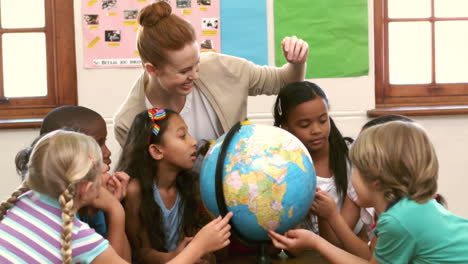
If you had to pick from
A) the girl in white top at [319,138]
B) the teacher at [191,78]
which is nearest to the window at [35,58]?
the teacher at [191,78]

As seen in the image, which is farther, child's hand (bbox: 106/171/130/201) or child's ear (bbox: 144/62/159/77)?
child's ear (bbox: 144/62/159/77)

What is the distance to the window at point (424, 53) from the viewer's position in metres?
4.31

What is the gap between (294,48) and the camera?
2.41m

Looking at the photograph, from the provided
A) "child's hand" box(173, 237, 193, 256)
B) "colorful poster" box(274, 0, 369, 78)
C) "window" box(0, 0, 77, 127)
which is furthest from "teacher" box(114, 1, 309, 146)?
"window" box(0, 0, 77, 127)

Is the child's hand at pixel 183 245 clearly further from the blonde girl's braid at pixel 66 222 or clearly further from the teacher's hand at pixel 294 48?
the teacher's hand at pixel 294 48

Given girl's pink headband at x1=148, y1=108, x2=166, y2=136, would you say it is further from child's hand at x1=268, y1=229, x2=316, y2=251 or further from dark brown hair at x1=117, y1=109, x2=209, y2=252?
child's hand at x1=268, y1=229, x2=316, y2=251

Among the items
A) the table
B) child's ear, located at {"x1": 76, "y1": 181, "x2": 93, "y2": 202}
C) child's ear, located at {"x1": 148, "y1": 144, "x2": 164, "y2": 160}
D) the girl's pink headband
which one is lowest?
the table

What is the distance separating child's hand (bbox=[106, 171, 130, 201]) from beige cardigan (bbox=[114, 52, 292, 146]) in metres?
0.36

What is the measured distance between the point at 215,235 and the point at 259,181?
0.22 m

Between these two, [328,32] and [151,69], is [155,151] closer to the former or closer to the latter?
[151,69]

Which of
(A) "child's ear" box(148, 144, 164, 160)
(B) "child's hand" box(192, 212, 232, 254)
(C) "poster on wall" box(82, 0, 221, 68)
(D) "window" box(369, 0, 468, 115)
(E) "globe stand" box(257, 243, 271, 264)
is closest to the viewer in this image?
(B) "child's hand" box(192, 212, 232, 254)

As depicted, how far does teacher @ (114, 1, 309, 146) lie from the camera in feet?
7.53

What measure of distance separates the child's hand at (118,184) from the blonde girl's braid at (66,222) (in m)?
0.47

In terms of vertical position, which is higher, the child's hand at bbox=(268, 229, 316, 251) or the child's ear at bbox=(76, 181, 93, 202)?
the child's ear at bbox=(76, 181, 93, 202)
